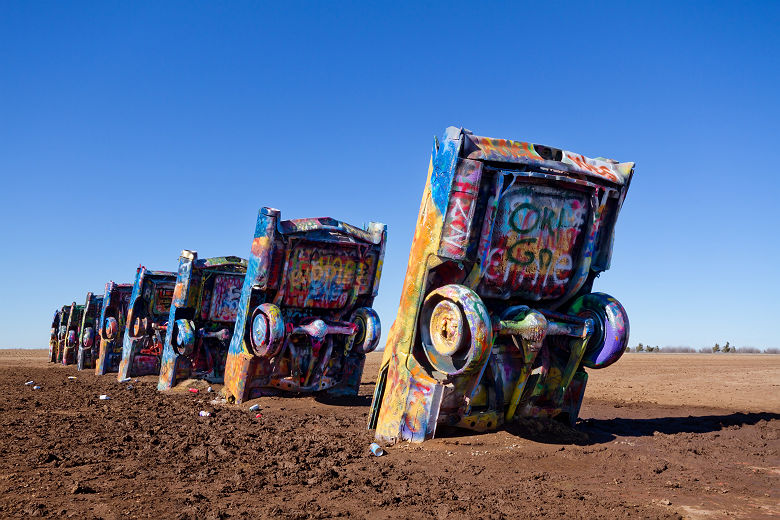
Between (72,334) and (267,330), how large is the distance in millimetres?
18416

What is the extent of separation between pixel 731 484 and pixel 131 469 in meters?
4.86

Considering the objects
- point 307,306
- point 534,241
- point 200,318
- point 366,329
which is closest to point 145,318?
point 200,318

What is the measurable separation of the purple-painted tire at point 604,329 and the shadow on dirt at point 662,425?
83 centimetres

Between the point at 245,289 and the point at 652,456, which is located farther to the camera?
the point at 245,289

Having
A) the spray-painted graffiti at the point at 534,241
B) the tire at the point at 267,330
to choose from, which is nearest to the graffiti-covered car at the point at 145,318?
the tire at the point at 267,330

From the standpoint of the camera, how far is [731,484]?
494 cm

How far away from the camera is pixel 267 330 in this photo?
9969mm

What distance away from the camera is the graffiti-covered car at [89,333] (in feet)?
72.1

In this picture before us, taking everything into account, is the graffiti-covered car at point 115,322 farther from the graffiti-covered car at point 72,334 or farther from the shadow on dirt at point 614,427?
the shadow on dirt at point 614,427

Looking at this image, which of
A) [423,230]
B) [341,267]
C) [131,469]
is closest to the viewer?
[131,469]

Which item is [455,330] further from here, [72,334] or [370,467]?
[72,334]

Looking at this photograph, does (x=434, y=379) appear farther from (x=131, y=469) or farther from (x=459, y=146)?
(x=131, y=469)

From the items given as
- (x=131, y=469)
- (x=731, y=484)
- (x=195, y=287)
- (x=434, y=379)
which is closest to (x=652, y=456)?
(x=731, y=484)

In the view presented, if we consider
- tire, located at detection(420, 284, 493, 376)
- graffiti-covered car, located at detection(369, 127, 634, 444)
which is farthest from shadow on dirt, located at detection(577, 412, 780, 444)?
tire, located at detection(420, 284, 493, 376)
